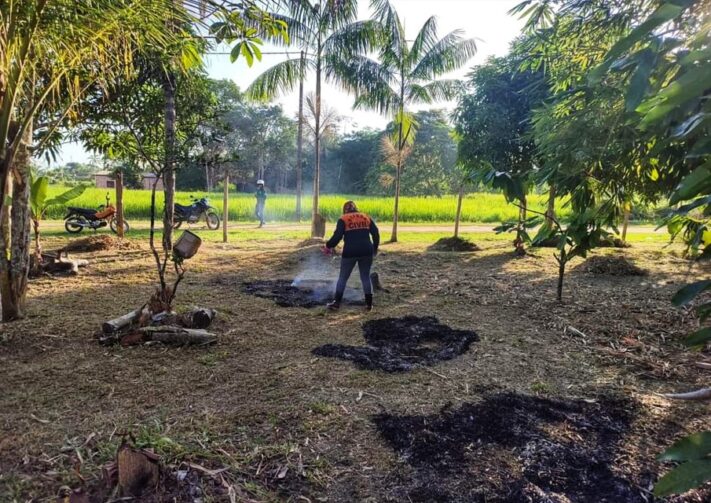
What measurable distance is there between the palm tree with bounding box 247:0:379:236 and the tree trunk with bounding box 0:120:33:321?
791 cm

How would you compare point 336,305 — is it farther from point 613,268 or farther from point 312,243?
point 613,268

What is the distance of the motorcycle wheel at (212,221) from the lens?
1473 cm

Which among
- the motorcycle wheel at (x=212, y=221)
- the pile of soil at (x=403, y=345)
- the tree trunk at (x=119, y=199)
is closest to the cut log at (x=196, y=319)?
the pile of soil at (x=403, y=345)

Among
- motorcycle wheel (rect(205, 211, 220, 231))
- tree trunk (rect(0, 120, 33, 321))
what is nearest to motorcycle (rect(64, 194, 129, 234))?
motorcycle wheel (rect(205, 211, 220, 231))

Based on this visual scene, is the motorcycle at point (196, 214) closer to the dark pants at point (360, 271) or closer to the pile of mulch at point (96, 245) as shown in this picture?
the pile of mulch at point (96, 245)

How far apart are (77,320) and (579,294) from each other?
6618mm

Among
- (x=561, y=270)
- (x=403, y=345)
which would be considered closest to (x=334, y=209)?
(x=561, y=270)

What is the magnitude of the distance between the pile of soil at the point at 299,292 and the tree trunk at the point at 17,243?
266 centimetres

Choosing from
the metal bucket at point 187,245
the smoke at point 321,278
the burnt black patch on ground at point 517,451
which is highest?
the metal bucket at point 187,245

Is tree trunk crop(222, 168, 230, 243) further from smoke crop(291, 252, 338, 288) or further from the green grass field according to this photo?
the green grass field

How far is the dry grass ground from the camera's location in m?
2.42

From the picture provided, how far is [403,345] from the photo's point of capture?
458cm

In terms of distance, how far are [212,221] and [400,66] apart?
7.76 m

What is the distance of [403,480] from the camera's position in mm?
2402
